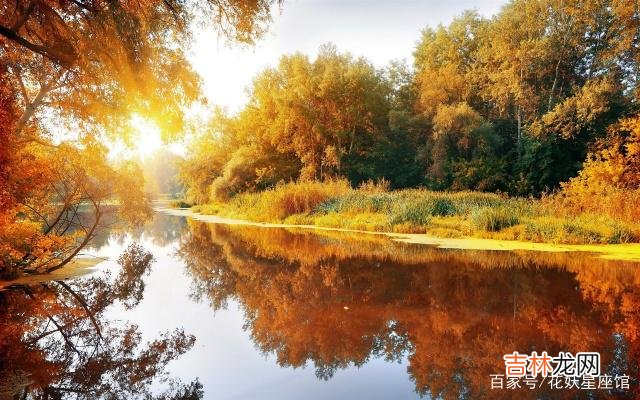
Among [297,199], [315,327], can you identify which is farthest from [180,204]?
[315,327]

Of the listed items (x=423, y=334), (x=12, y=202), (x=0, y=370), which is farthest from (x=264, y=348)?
(x=12, y=202)

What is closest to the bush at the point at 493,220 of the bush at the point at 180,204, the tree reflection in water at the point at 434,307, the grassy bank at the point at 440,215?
the grassy bank at the point at 440,215

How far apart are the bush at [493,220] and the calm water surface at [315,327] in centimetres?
340

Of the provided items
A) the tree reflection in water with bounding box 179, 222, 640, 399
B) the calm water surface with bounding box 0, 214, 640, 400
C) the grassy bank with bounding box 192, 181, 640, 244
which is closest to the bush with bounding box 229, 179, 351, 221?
the grassy bank with bounding box 192, 181, 640, 244

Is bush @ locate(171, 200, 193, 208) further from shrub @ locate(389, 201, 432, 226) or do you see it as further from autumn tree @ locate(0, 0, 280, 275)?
autumn tree @ locate(0, 0, 280, 275)

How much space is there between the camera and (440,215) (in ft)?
51.2

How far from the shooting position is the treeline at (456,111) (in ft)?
82.7

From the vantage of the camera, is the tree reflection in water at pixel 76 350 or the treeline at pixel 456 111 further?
the treeline at pixel 456 111

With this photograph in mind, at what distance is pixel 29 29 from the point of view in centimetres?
648

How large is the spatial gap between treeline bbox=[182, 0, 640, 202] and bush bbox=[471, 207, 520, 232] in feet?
32.1

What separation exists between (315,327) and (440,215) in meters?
11.2

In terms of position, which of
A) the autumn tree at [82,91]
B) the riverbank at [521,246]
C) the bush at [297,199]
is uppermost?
the autumn tree at [82,91]

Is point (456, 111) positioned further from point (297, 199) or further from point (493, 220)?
point (493, 220)

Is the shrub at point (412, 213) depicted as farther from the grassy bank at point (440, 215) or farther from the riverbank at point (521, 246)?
the riverbank at point (521, 246)
